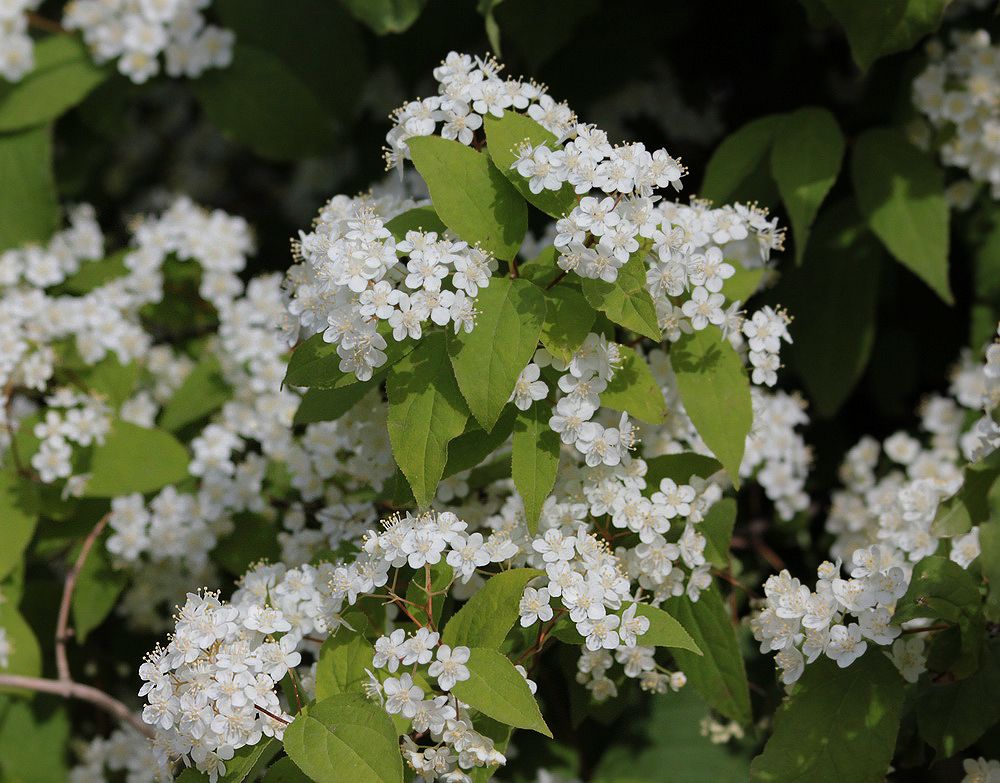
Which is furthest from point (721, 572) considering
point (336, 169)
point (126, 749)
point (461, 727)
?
point (336, 169)

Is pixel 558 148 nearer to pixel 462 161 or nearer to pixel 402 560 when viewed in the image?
pixel 462 161

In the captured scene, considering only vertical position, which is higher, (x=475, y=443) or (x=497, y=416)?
(x=497, y=416)

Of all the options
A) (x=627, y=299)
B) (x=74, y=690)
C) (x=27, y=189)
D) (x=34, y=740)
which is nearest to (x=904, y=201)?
(x=627, y=299)

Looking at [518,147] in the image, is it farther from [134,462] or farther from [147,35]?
[147,35]

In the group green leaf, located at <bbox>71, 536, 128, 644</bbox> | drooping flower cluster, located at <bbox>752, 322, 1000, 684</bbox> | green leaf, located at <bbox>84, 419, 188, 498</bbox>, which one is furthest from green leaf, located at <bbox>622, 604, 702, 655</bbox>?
green leaf, located at <bbox>71, 536, 128, 644</bbox>

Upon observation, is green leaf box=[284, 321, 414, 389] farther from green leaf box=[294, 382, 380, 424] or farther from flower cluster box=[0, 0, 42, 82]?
flower cluster box=[0, 0, 42, 82]

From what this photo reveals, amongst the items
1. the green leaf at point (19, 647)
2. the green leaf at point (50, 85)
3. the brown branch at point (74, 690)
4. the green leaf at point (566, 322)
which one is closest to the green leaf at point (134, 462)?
the green leaf at point (19, 647)
